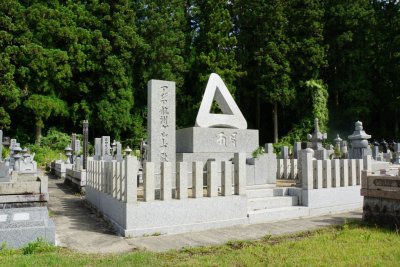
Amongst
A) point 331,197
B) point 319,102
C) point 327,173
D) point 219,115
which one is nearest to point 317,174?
point 327,173

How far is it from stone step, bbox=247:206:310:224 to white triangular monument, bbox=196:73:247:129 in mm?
3884

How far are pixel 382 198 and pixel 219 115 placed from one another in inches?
218

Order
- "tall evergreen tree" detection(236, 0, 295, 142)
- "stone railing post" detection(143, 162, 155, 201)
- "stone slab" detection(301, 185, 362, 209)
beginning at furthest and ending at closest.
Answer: "tall evergreen tree" detection(236, 0, 295, 142) < "stone slab" detection(301, 185, 362, 209) < "stone railing post" detection(143, 162, 155, 201)

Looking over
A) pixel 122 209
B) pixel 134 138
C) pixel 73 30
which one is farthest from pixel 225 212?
pixel 73 30

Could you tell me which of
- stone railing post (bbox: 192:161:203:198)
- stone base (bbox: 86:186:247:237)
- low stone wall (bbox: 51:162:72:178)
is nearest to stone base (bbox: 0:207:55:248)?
stone base (bbox: 86:186:247:237)

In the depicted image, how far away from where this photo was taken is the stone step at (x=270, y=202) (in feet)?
24.7

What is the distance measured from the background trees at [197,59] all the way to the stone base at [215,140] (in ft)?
47.7

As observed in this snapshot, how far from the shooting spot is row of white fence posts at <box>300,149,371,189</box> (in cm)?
796

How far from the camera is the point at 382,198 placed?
6.45 m

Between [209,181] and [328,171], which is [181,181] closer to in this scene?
[209,181]

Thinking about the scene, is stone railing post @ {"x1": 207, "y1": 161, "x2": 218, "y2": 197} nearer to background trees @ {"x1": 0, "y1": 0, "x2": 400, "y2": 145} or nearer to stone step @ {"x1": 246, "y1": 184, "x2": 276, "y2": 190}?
stone step @ {"x1": 246, "y1": 184, "x2": 276, "y2": 190}

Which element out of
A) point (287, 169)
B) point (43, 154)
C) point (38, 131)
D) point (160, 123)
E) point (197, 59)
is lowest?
point (287, 169)

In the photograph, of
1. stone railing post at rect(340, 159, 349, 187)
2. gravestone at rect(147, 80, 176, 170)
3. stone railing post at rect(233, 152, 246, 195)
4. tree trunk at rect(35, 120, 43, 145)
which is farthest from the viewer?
tree trunk at rect(35, 120, 43, 145)

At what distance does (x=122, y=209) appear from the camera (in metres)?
6.14
